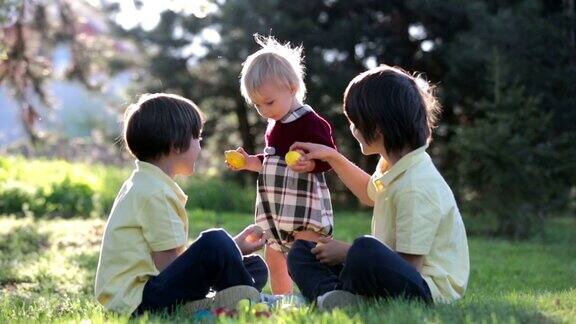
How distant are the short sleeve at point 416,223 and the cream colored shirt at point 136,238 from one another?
38.9 inches

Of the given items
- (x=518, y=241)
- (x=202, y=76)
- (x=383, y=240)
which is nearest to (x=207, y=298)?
(x=383, y=240)

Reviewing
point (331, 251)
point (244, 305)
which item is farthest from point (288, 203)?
point (244, 305)

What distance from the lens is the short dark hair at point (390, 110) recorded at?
4082 mm

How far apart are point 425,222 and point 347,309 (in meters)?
0.51

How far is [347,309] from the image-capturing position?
3746 mm

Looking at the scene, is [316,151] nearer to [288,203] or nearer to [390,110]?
[288,203]

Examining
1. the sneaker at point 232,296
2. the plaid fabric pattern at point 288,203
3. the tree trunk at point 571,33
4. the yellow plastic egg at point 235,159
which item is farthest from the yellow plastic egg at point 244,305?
the tree trunk at point 571,33

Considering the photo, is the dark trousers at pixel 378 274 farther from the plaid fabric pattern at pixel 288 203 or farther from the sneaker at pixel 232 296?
the plaid fabric pattern at pixel 288 203

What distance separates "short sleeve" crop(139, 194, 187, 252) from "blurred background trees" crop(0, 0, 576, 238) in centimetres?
430

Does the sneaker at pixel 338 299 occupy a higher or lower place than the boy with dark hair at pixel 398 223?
lower

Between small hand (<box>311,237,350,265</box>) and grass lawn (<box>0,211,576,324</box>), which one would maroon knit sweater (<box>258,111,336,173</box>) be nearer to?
small hand (<box>311,237,350,265</box>)

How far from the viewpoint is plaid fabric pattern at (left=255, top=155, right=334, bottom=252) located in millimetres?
4848

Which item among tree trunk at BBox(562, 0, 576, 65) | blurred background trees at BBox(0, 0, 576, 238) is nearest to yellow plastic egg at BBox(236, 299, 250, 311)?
blurred background trees at BBox(0, 0, 576, 238)

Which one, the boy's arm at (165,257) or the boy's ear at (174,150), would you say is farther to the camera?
the boy's ear at (174,150)
